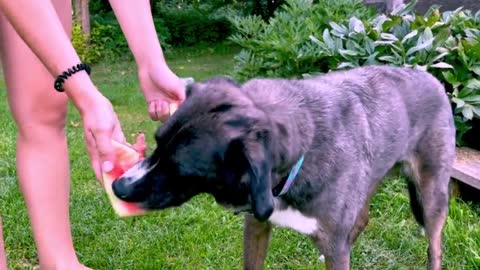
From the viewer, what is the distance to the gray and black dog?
2.41 metres

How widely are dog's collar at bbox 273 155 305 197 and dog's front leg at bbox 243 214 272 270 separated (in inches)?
26.1

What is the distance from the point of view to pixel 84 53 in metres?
16.1

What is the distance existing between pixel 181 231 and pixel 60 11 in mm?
1710

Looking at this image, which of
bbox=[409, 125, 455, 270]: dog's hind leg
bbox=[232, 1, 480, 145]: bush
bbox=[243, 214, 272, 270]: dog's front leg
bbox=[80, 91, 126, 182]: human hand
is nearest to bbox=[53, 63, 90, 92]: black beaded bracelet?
bbox=[80, 91, 126, 182]: human hand

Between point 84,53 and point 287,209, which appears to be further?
point 84,53

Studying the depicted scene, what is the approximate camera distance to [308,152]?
9.02ft

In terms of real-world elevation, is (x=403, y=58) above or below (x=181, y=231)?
above

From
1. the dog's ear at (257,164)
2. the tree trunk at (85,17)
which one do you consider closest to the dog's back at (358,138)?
the dog's ear at (257,164)

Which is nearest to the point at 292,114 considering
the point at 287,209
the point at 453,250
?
the point at 287,209

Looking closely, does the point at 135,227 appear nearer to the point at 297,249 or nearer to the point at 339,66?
the point at 297,249

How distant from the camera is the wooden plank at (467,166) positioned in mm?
4473

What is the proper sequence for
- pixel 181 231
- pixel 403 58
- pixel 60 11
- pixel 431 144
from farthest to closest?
1. pixel 403 58
2. pixel 181 231
3. pixel 431 144
4. pixel 60 11

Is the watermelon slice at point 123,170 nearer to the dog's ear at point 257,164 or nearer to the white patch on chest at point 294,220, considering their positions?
the dog's ear at point 257,164

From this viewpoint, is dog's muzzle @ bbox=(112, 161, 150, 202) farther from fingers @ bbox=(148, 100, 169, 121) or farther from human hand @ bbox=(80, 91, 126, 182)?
fingers @ bbox=(148, 100, 169, 121)
